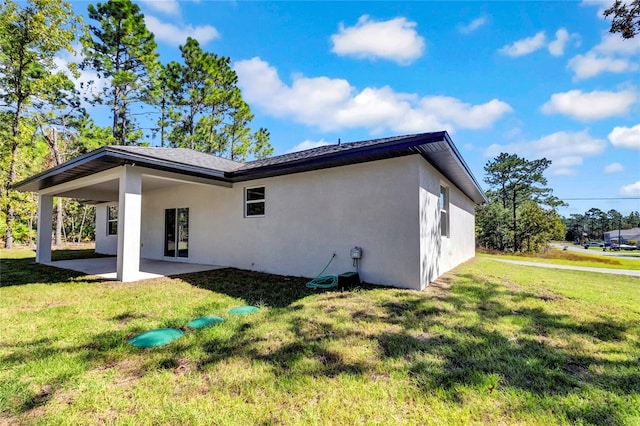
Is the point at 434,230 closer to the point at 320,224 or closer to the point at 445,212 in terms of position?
the point at 445,212

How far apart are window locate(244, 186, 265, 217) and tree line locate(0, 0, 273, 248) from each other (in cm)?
1220

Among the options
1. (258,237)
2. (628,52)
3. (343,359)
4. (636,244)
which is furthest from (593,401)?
(636,244)

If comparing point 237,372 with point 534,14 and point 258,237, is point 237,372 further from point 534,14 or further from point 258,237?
point 534,14

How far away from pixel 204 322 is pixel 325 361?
1952mm

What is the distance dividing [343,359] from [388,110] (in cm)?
987

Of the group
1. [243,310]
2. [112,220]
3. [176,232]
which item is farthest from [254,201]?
[112,220]

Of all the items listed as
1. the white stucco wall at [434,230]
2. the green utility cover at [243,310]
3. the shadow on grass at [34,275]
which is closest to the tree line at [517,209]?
the white stucco wall at [434,230]

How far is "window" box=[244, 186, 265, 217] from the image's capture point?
8375mm

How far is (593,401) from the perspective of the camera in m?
2.25

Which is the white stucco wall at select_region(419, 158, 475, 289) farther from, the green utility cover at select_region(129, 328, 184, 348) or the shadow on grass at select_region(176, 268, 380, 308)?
the green utility cover at select_region(129, 328, 184, 348)

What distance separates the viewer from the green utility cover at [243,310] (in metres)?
4.31

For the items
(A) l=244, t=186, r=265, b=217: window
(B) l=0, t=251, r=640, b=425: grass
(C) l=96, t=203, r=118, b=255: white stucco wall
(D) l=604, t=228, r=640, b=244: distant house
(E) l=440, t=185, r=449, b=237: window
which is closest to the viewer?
(B) l=0, t=251, r=640, b=425: grass

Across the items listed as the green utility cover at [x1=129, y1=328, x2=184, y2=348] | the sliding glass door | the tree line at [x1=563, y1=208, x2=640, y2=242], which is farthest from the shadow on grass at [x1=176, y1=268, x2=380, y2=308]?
the tree line at [x1=563, y1=208, x2=640, y2=242]

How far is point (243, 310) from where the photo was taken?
14.6 feet
